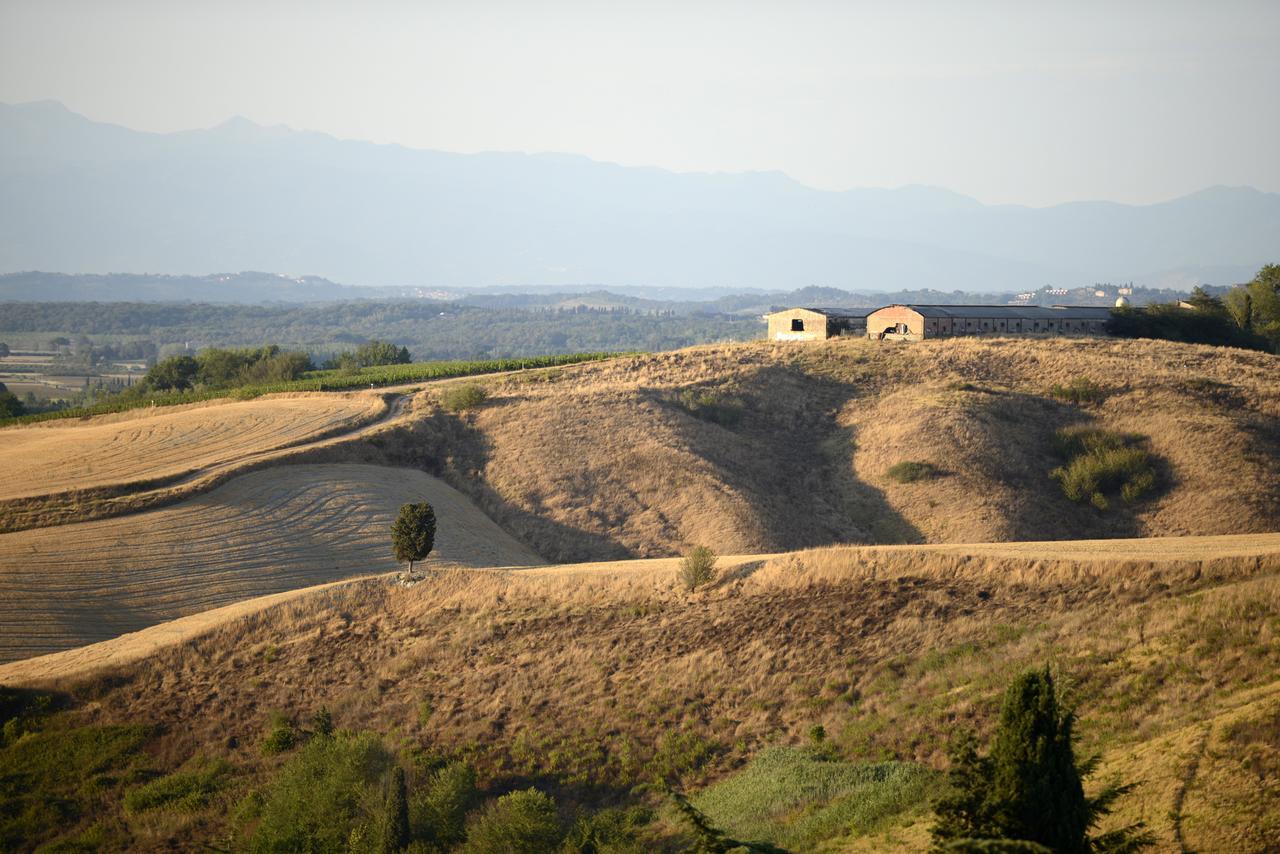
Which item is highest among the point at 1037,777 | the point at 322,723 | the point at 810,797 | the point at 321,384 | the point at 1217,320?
the point at 1217,320

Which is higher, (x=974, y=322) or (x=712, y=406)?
(x=974, y=322)

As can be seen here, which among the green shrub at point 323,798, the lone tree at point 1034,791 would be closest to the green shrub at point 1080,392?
the green shrub at point 323,798

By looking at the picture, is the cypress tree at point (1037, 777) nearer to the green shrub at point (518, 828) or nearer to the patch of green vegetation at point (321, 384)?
the green shrub at point (518, 828)

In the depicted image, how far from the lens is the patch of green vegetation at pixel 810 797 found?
1852cm

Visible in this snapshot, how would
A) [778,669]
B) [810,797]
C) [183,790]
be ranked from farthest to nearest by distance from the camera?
[778,669]
[183,790]
[810,797]

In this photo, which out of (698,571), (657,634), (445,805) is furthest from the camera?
(698,571)

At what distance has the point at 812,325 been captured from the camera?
80438 mm

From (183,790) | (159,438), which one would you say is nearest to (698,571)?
(183,790)

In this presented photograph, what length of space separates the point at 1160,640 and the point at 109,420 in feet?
189

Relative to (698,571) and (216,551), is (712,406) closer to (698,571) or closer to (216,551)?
(216,551)

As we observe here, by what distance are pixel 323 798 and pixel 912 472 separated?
37798 millimetres

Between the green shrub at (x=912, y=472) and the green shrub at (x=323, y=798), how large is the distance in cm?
3507

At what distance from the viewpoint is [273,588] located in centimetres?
3834

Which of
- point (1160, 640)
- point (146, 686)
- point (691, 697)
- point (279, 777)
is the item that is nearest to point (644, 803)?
point (691, 697)
